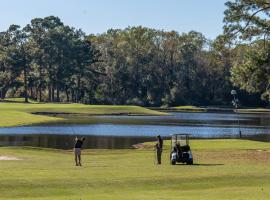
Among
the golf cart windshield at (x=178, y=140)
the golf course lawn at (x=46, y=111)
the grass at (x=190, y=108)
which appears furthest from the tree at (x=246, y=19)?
the grass at (x=190, y=108)

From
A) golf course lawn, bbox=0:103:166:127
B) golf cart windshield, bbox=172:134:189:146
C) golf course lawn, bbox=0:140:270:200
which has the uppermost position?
golf course lawn, bbox=0:103:166:127

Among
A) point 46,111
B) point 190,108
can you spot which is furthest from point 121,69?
point 46,111

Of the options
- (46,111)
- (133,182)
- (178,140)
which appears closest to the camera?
(133,182)

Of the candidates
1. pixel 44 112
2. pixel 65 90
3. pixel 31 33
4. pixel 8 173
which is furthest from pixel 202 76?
pixel 8 173

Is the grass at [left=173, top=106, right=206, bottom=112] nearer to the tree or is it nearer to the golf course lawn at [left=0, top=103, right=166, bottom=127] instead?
the golf course lawn at [left=0, top=103, right=166, bottom=127]

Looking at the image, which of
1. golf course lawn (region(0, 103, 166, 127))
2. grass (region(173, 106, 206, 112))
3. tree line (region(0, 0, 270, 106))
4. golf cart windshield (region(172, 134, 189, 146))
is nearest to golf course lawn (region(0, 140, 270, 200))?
golf cart windshield (region(172, 134, 189, 146))

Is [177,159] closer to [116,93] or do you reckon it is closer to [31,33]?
[116,93]

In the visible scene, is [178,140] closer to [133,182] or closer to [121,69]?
[133,182]

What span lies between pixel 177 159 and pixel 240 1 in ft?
55.3

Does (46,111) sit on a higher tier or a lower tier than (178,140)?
higher

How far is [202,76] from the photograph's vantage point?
180375 mm

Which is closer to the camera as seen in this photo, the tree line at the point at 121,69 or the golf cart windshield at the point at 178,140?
the golf cart windshield at the point at 178,140

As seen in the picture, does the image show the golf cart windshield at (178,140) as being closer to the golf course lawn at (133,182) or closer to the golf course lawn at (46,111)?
the golf course lawn at (133,182)

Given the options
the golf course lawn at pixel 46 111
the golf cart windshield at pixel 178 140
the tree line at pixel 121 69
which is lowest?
the golf cart windshield at pixel 178 140
